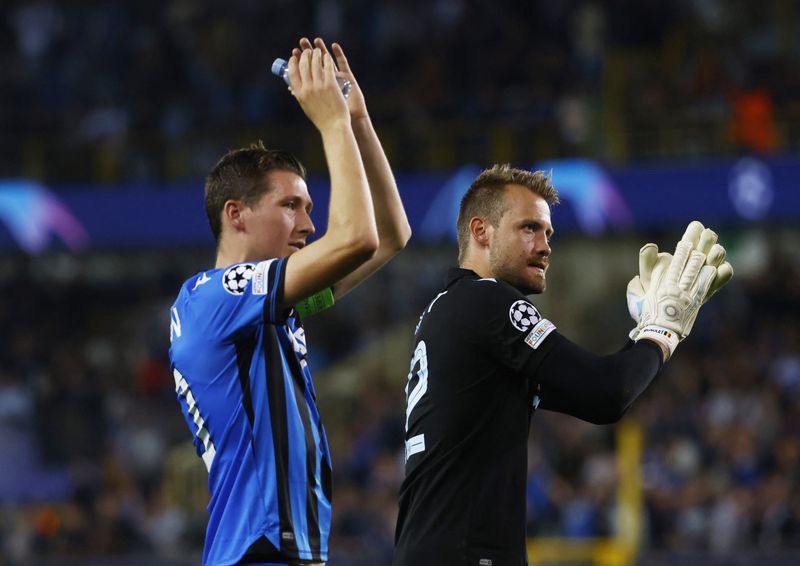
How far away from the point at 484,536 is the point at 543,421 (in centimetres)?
964

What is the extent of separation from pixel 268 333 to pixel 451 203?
430 inches

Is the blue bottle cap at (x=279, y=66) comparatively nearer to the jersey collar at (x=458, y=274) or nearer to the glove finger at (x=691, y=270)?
the jersey collar at (x=458, y=274)

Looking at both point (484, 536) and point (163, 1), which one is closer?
point (484, 536)

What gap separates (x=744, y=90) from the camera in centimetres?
1461

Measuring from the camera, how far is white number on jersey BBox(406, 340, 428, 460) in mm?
4254

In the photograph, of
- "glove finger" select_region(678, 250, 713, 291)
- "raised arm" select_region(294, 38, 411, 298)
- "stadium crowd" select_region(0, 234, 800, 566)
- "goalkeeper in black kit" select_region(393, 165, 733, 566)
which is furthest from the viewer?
"stadium crowd" select_region(0, 234, 800, 566)

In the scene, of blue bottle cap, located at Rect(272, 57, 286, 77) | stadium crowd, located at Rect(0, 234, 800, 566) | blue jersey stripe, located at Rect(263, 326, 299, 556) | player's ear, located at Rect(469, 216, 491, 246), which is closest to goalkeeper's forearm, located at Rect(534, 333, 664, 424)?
player's ear, located at Rect(469, 216, 491, 246)

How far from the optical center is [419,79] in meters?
16.5

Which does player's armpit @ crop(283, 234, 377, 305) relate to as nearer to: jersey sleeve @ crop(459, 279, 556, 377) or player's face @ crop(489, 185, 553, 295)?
jersey sleeve @ crop(459, 279, 556, 377)

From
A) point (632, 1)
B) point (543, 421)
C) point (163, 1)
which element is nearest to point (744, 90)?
point (632, 1)

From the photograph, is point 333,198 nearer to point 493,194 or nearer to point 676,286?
point 493,194

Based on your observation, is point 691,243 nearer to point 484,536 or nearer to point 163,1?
point 484,536

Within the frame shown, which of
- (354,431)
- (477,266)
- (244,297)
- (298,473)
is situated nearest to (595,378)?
(477,266)

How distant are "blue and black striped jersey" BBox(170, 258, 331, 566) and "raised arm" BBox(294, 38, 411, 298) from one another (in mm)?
565
